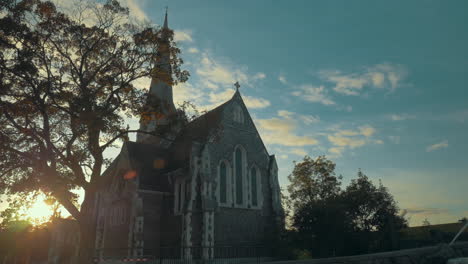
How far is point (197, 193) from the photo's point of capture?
22.2 metres

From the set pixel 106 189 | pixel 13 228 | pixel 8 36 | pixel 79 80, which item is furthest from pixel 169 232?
pixel 13 228

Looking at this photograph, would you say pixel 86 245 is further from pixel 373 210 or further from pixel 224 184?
pixel 373 210

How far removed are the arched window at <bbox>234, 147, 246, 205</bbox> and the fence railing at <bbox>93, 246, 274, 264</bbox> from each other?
367 centimetres

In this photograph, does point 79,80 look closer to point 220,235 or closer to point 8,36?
point 8,36

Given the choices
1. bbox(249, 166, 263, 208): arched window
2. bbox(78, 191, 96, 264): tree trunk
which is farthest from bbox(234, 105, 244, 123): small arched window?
bbox(78, 191, 96, 264): tree trunk

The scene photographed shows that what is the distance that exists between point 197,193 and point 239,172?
4.50m

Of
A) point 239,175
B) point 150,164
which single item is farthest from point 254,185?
point 150,164

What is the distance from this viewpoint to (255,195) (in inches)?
1008

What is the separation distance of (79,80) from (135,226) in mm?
10753

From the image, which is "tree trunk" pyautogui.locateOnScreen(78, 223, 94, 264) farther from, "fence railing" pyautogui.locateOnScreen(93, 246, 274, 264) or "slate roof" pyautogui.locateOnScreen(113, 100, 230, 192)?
"slate roof" pyautogui.locateOnScreen(113, 100, 230, 192)

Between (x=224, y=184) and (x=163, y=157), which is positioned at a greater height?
(x=163, y=157)

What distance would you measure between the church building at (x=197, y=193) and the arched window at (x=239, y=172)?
0.27ft

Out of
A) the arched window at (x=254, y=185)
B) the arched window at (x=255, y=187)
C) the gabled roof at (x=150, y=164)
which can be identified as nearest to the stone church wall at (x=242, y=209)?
the arched window at (x=255, y=187)

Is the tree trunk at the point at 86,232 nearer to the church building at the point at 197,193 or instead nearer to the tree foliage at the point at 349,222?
the church building at the point at 197,193
